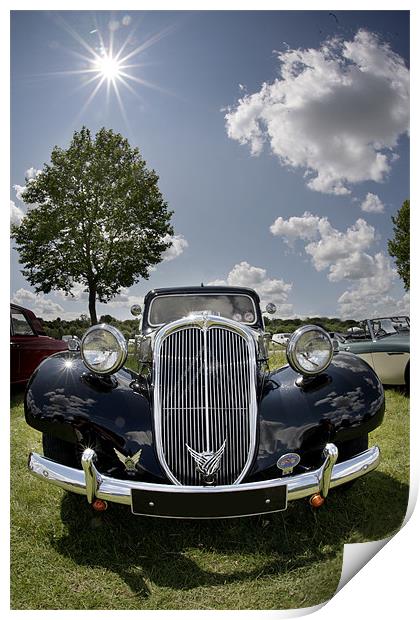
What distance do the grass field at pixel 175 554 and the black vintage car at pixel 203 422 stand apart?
250 mm

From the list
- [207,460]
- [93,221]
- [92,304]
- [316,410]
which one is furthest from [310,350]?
[93,221]

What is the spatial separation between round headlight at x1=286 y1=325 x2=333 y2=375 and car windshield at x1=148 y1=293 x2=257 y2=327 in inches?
32.2

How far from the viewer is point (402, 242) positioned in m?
2.19

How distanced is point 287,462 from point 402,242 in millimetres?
1284

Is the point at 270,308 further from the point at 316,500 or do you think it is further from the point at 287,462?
the point at 316,500

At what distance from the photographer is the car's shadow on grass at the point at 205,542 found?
5.24ft

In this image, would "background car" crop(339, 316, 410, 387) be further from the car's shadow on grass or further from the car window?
the car window

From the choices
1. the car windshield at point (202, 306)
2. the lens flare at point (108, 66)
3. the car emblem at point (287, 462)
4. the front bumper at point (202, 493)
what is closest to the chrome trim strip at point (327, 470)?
the front bumper at point (202, 493)

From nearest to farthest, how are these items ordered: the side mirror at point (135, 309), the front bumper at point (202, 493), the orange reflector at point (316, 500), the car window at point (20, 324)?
the front bumper at point (202, 493)
the orange reflector at point (316, 500)
the car window at point (20, 324)
the side mirror at point (135, 309)

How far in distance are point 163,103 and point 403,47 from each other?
1282mm

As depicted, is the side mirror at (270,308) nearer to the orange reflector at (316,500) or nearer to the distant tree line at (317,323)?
the distant tree line at (317,323)

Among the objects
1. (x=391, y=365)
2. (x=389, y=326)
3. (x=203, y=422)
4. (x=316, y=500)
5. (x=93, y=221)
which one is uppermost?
(x=93, y=221)

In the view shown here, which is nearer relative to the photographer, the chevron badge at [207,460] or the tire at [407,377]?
the chevron badge at [207,460]

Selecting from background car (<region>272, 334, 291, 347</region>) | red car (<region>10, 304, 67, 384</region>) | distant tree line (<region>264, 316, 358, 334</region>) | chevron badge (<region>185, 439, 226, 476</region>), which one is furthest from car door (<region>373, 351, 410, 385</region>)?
red car (<region>10, 304, 67, 384</region>)
